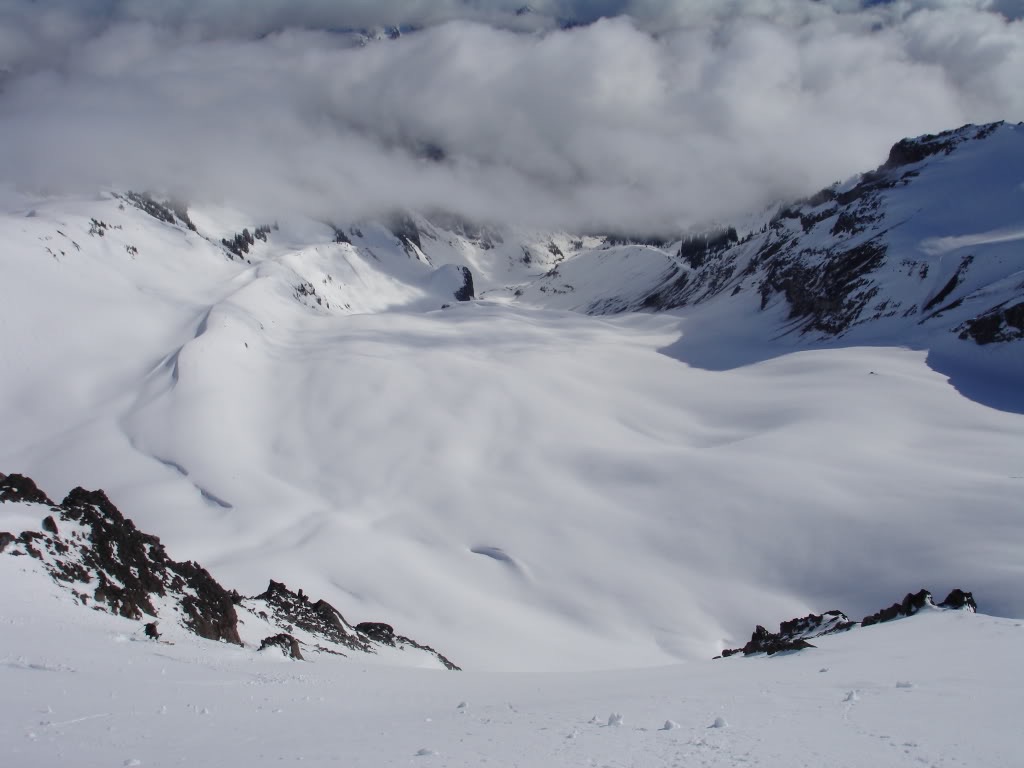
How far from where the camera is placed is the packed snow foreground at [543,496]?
1045cm

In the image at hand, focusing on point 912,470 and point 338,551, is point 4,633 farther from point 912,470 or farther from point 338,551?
point 912,470

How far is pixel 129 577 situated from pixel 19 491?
5.85m

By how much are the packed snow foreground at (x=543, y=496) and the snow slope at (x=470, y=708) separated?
0.09 metres

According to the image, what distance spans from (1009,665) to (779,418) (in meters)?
50.9

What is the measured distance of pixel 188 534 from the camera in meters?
42.7

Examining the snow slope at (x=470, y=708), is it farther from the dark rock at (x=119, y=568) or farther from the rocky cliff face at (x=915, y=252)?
the rocky cliff face at (x=915, y=252)

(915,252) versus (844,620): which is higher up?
(915,252)

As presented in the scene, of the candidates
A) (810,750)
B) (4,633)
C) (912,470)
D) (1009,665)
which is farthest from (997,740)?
(912,470)

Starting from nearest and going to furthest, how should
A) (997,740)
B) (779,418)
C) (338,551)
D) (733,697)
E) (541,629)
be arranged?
1. (997,740)
2. (733,697)
3. (541,629)
4. (338,551)
5. (779,418)

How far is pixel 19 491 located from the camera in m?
21.5

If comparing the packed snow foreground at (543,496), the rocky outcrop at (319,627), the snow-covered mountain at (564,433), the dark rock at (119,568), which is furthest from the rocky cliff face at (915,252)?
the dark rock at (119,568)

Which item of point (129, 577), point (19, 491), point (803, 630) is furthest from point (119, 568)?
point (803, 630)

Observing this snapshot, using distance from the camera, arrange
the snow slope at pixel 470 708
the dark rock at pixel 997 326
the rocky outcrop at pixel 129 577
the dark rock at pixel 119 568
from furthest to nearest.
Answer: the dark rock at pixel 997 326
the dark rock at pixel 119 568
the rocky outcrop at pixel 129 577
the snow slope at pixel 470 708

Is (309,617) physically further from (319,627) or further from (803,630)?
(803,630)
